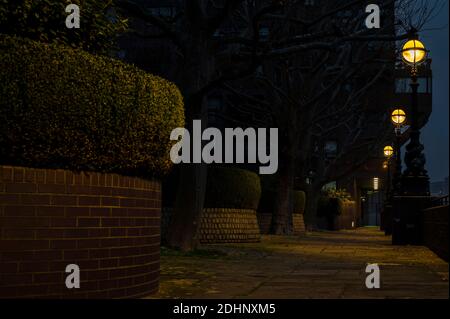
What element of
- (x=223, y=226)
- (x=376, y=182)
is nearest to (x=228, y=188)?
(x=223, y=226)

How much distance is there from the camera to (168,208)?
19.3 meters

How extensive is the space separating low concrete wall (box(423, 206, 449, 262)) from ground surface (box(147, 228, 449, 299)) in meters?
0.30

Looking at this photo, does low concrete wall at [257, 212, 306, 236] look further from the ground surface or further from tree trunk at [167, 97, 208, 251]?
the ground surface

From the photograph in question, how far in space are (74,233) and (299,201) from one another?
28.7 m

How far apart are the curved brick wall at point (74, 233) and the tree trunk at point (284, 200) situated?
21.3 meters

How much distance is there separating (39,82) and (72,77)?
1.34 feet

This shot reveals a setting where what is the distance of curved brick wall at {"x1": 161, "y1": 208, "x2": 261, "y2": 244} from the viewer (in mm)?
20298

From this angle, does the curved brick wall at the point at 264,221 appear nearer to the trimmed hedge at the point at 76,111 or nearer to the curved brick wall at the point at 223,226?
the curved brick wall at the point at 223,226

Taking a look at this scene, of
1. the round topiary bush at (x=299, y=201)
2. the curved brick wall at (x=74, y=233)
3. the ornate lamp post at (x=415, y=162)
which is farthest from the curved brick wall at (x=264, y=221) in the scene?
the curved brick wall at (x=74, y=233)

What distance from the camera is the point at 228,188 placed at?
2062cm

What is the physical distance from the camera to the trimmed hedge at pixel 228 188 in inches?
798

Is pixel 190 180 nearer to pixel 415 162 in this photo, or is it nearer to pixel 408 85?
pixel 415 162

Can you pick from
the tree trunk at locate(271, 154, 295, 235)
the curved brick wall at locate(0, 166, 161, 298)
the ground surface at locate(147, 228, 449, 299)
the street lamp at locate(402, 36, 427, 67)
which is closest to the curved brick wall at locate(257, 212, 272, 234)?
the tree trunk at locate(271, 154, 295, 235)
